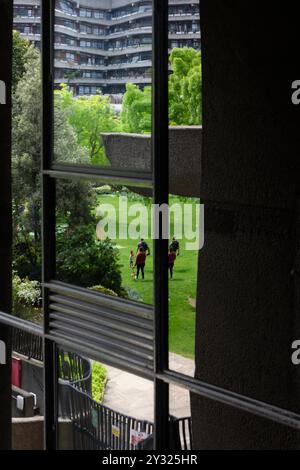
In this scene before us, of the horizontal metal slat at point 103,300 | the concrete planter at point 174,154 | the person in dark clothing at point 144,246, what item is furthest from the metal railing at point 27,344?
the concrete planter at point 174,154

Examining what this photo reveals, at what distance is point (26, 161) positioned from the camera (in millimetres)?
3639

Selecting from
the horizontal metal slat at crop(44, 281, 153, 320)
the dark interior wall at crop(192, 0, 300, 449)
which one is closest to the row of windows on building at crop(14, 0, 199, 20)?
the dark interior wall at crop(192, 0, 300, 449)

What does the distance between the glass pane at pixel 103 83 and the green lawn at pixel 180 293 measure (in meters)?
0.24

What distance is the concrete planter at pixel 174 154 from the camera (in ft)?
9.54

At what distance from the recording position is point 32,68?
140 inches

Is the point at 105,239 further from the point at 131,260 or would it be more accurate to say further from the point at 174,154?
the point at 174,154

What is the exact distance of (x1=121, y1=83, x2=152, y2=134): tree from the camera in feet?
10.1

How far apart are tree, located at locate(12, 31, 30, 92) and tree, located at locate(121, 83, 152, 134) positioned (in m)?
0.62

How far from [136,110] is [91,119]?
27 cm

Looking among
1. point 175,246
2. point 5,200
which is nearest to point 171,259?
point 175,246

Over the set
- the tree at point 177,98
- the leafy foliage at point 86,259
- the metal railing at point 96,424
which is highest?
the tree at point 177,98

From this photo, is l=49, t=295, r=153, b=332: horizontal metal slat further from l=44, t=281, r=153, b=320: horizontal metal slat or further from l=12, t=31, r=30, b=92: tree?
l=12, t=31, r=30, b=92: tree

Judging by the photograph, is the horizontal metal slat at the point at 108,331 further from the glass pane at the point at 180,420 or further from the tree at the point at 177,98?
the tree at the point at 177,98
